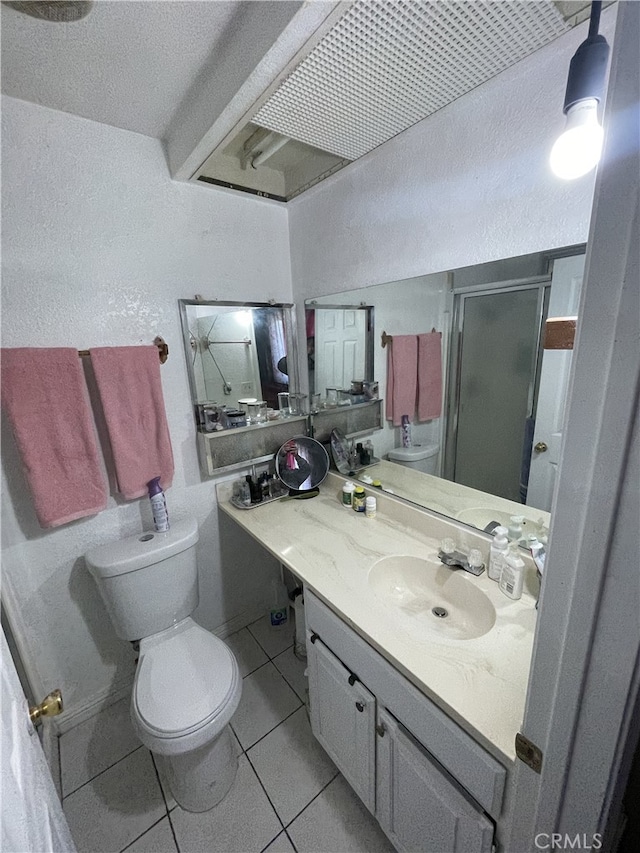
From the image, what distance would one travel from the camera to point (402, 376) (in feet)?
4.65

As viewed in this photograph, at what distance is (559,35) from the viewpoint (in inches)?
32.6

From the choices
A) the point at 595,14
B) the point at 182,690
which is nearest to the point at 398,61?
the point at 595,14

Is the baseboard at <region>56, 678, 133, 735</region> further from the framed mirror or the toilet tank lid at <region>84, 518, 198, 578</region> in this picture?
the framed mirror

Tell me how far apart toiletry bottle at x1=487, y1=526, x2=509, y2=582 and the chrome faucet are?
0.13 ft

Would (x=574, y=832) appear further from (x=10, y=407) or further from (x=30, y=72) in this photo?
(x=30, y=72)

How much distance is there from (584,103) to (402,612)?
1.24 meters

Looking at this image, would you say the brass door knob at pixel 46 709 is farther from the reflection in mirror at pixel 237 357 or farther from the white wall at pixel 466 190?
the white wall at pixel 466 190

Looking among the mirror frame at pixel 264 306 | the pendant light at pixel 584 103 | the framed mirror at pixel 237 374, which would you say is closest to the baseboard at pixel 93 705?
the framed mirror at pixel 237 374

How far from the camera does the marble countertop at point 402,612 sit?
2.38 ft

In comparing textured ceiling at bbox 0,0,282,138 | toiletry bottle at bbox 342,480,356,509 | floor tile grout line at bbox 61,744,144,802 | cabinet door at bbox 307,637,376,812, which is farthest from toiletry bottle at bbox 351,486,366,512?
textured ceiling at bbox 0,0,282,138

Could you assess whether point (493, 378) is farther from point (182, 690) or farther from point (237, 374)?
point (182, 690)

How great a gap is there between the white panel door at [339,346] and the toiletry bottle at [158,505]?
2.97 ft

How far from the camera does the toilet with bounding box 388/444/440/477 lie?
1360 millimetres

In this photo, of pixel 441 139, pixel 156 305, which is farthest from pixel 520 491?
pixel 156 305
